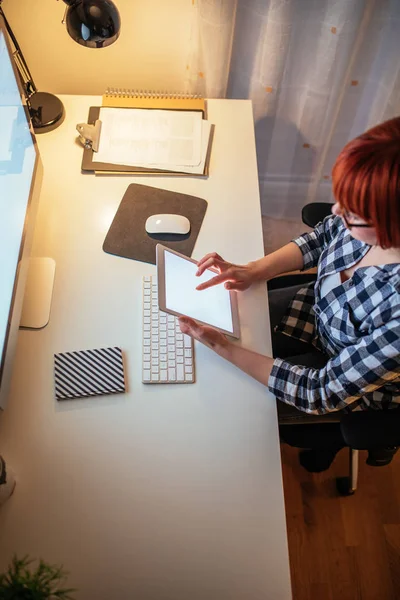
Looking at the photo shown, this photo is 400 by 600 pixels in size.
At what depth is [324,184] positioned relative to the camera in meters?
1.90

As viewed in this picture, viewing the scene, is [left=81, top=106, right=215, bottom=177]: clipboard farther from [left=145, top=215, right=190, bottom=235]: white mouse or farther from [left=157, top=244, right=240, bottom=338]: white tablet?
[left=157, top=244, right=240, bottom=338]: white tablet

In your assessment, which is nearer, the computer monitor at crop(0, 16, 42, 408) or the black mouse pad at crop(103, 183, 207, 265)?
the computer monitor at crop(0, 16, 42, 408)

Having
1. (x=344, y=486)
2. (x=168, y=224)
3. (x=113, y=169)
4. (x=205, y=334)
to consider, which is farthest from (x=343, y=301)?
(x=344, y=486)

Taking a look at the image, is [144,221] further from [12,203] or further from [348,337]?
[348,337]

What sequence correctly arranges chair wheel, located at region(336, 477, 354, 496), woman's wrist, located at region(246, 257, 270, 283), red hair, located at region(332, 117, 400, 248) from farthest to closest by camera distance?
chair wheel, located at region(336, 477, 354, 496) < woman's wrist, located at region(246, 257, 270, 283) < red hair, located at region(332, 117, 400, 248)

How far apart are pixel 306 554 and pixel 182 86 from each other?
146cm

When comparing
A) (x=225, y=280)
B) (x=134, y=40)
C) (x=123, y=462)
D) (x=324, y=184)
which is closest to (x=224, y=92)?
(x=134, y=40)

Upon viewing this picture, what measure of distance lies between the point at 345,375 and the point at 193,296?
34cm

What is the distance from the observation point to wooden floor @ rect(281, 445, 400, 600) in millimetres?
1442

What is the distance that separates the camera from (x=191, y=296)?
1048 millimetres

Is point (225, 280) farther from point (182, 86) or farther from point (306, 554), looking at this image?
point (306, 554)

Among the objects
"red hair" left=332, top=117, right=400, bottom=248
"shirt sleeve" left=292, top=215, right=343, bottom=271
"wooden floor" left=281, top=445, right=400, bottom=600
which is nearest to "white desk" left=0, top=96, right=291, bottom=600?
"shirt sleeve" left=292, top=215, right=343, bottom=271

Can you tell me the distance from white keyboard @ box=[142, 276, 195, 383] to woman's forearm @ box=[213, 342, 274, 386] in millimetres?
71

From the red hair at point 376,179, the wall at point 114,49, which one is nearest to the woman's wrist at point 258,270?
the red hair at point 376,179
